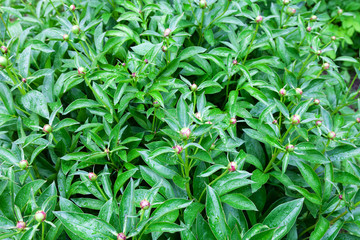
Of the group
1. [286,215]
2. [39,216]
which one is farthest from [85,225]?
[286,215]

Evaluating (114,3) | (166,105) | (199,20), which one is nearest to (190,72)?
(166,105)

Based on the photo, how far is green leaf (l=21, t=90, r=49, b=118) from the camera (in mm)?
1494

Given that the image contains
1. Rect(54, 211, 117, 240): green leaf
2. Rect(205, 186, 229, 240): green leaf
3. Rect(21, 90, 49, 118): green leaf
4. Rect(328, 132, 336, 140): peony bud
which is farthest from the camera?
Rect(21, 90, 49, 118): green leaf

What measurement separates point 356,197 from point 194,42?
1.28m

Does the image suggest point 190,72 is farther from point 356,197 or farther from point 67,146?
point 356,197

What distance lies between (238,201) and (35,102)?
1.12 meters

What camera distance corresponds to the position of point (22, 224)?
39.2 inches

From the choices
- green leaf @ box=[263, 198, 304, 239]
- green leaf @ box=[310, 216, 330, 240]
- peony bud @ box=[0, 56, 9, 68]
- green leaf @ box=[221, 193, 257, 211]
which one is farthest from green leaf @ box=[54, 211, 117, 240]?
green leaf @ box=[310, 216, 330, 240]

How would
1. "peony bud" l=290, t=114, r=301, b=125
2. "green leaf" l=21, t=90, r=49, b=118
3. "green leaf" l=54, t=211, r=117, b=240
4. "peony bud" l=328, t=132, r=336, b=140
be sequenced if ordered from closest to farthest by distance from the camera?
"green leaf" l=54, t=211, r=117, b=240 < "peony bud" l=290, t=114, r=301, b=125 < "peony bud" l=328, t=132, r=336, b=140 < "green leaf" l=21, t=90, r=49, b=118

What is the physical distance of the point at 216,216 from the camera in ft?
3.60

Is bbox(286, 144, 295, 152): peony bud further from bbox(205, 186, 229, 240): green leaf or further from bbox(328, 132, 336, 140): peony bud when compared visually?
bbox(205, 186, 229, 240): green leaf

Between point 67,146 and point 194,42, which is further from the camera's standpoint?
point 194,42

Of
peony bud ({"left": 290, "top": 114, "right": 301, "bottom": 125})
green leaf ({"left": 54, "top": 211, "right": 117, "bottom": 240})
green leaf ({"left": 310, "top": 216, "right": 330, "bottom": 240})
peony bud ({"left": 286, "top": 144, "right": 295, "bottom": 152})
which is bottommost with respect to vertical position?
green leaf ({"left": 310, "top": 216, "right": 330, "bottom": 240})

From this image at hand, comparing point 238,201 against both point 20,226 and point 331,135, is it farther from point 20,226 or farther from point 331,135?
point 20,226
